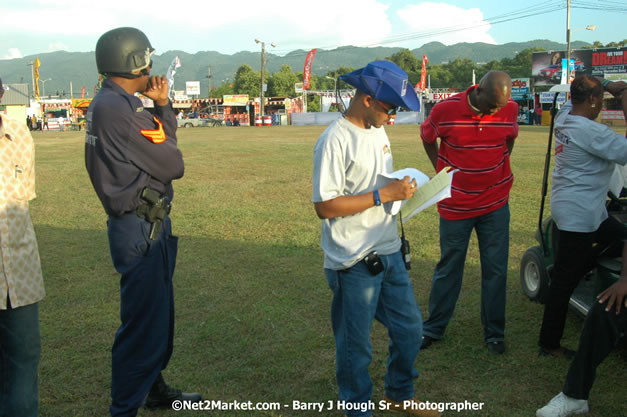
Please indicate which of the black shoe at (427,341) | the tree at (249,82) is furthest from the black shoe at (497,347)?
the tree at (249,82)

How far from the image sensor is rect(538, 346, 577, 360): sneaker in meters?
3.85

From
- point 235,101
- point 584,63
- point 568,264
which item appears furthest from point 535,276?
point 235,101

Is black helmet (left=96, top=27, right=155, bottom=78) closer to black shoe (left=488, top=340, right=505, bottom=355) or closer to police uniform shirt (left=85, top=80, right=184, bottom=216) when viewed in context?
police uniform shirt (left=85, top=80, right=184, bottom=216)

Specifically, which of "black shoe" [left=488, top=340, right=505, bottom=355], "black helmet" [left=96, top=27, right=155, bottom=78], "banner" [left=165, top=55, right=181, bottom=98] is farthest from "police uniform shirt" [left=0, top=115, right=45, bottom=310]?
"black shoe" [left=488, top=340, right=505, bottom=355]

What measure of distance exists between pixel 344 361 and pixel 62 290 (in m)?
3.70

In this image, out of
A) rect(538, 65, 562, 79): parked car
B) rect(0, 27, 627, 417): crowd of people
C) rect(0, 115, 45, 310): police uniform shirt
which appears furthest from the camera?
rect(538, 65, 562, 79): parked car

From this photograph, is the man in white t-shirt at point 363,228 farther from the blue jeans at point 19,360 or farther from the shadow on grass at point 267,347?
the blue jeans at point 19,360

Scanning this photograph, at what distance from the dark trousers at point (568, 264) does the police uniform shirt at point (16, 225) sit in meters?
3.22

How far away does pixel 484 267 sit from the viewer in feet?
13.3

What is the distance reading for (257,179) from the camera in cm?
1352

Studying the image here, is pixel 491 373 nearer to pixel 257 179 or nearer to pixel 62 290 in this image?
pixel 62 290

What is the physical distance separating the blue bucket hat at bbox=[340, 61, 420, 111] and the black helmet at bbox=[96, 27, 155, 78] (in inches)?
42.6

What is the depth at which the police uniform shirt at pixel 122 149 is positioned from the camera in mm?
2625

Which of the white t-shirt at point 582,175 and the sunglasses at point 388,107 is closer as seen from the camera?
the sunglasses at point 388,107
